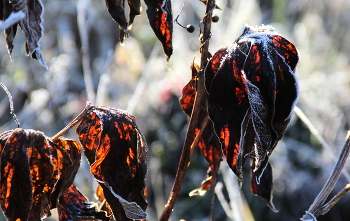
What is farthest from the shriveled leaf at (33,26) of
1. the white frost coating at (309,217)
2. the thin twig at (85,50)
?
the thin twig at (85,50)

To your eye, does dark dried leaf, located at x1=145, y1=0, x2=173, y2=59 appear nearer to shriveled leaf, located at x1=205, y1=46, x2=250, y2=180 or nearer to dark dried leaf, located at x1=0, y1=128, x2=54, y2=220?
shriveled leaf, located at x1=205, y1=46, x2=250, y2=180

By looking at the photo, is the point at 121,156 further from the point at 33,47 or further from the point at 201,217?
the point at 201,217

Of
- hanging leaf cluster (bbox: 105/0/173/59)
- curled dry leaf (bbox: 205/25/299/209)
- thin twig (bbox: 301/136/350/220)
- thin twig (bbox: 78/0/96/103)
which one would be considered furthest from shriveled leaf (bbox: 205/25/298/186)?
thin twig (bbox: 78/0/96/103)

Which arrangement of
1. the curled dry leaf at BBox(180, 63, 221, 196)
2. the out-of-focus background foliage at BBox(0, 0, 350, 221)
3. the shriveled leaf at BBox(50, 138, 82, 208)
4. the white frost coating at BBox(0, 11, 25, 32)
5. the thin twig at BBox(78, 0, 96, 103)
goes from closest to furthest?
the white frost coating at BBox(0, 11, 25, 32), the shriveled leaf at BBox(50, 138, 82, 208), the curled dry leaf at BBox(180, 63, 221, 196), the thin twig at BBox(78, 0, 96, 103), the out-of-focus background foliage at BBox(0, 0, 350, 221)

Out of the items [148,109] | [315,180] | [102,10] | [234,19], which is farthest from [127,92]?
[315,180]

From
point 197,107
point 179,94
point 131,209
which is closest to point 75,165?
point 131,209

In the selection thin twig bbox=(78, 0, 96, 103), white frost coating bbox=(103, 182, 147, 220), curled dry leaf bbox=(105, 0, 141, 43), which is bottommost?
white frost coating bbox=(103, 182, 147, 220)
